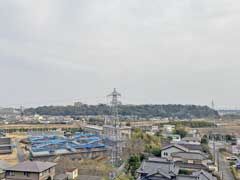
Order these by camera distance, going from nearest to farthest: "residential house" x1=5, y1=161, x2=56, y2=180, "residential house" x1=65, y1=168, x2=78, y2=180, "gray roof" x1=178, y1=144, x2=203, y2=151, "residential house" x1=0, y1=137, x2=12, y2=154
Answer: "residential house" x1=5, y1=161, x2=56, y2=180
"residential house" x1=65, y1=168, x2=78, y2=180
"gray roof" x1=178, y1=144, x2=203, y2=151
"residential house" x1=0, y1=137, x2=12, y2=154

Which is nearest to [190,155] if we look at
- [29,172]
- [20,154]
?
[29,172]

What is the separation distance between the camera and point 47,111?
77938 millimetres

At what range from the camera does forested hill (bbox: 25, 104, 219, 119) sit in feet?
237

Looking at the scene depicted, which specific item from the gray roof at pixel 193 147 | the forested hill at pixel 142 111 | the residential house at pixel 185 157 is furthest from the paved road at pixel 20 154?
the forested hill at pixel 142 111

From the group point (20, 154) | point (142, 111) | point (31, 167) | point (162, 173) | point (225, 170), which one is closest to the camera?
point (162, 173)

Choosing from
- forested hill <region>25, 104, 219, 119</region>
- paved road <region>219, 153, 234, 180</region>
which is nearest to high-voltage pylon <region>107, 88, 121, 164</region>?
paved road <region>219, 153, 234, 180</region>

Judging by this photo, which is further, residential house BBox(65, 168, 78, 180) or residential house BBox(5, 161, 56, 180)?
residential house BBox(65, 168, 78, 180)

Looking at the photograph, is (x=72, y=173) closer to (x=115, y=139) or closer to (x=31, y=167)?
(x=31, y=167)

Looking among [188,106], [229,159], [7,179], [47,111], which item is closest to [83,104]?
[47,111]

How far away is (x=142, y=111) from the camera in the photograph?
2955 inches

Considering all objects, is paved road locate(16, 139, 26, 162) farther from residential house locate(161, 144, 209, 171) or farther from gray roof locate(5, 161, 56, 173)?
residential house locate(161, 144, 209, 171)

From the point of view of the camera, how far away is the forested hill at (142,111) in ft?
237

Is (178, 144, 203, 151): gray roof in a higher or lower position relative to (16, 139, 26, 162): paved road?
higher

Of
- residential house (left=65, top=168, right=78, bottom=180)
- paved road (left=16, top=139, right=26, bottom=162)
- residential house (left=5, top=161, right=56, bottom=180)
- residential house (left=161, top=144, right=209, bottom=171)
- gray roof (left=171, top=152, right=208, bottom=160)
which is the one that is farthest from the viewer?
paved road (left=16, top=139, right=26, bottom=162)
